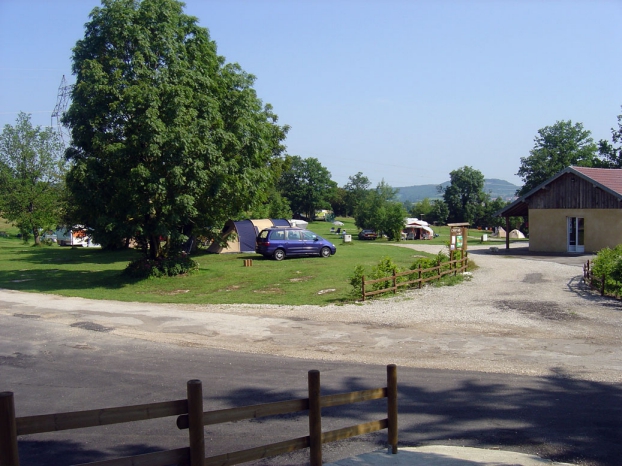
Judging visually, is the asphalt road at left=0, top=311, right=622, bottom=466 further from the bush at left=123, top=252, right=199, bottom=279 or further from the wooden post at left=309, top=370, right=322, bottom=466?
the bush at left=123, top=252, right=199, bottom=279

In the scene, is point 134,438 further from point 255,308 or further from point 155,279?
point 155,279

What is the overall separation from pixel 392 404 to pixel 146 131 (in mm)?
17779

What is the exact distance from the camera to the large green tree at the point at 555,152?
6619 cm

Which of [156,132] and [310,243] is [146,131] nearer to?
[156,132]

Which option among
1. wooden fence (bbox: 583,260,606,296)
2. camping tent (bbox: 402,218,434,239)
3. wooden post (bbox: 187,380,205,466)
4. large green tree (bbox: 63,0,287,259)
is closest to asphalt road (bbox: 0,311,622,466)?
wooden post (bbox: 187,380,205,466)

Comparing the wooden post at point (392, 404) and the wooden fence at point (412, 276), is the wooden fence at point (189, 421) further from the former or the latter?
the wooden fence at point (412, 276)

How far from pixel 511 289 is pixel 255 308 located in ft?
28.3

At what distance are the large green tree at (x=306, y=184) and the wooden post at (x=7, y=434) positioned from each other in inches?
4413

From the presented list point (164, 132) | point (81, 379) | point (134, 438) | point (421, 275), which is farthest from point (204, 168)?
Result: point (134, 438)

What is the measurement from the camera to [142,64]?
72.5ft

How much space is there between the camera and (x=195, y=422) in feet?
13.5

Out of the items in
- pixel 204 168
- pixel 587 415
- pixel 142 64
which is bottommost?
pixel 587 415

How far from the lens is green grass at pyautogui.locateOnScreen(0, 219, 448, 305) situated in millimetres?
19297

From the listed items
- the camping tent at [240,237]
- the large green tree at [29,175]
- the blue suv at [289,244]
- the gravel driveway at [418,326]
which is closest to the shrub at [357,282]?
the gravel driveway at [418,326]
